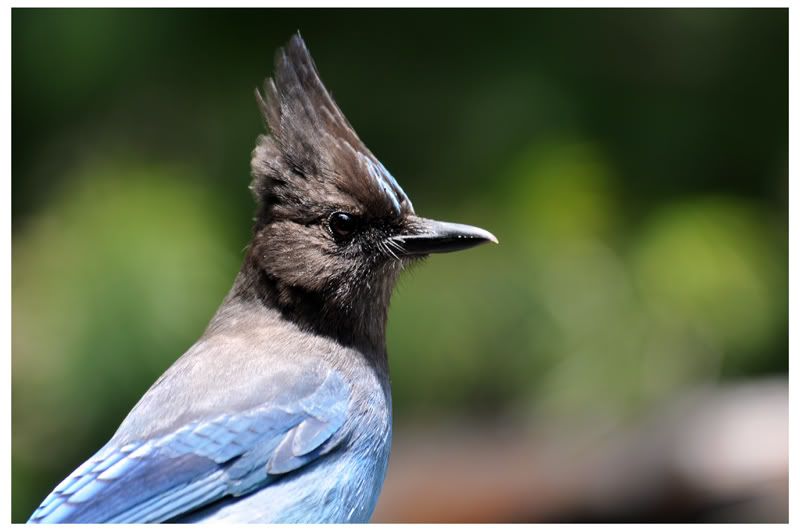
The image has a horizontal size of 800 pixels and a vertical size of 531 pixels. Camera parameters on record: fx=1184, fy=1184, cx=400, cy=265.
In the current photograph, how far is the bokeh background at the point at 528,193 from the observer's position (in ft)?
10.4

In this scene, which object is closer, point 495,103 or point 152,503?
point 152,503

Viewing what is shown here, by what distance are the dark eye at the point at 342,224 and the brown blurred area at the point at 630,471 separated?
1.55 metres

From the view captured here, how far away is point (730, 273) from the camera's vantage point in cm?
324

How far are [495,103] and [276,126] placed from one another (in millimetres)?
1488

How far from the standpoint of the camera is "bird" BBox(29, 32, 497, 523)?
1.81 m

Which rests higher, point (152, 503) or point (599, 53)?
point (599, 53)

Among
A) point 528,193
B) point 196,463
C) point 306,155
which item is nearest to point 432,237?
point 306,155

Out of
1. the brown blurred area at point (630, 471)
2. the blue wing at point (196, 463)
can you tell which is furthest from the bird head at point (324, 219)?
the brown blurred area at point (630, 471)

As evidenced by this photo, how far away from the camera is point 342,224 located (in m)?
2.00

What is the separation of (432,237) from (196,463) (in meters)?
0.54

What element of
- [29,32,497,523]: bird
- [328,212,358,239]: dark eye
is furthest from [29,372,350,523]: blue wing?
[328,212,358,239]: dark eye

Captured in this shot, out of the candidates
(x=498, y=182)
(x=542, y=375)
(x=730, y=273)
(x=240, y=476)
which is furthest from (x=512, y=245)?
(x=240, y=476)

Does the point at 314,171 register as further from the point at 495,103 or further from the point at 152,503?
the point at 495,103

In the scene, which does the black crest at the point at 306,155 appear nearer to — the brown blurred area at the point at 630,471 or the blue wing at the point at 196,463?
the blue wing at the point at 196,463
